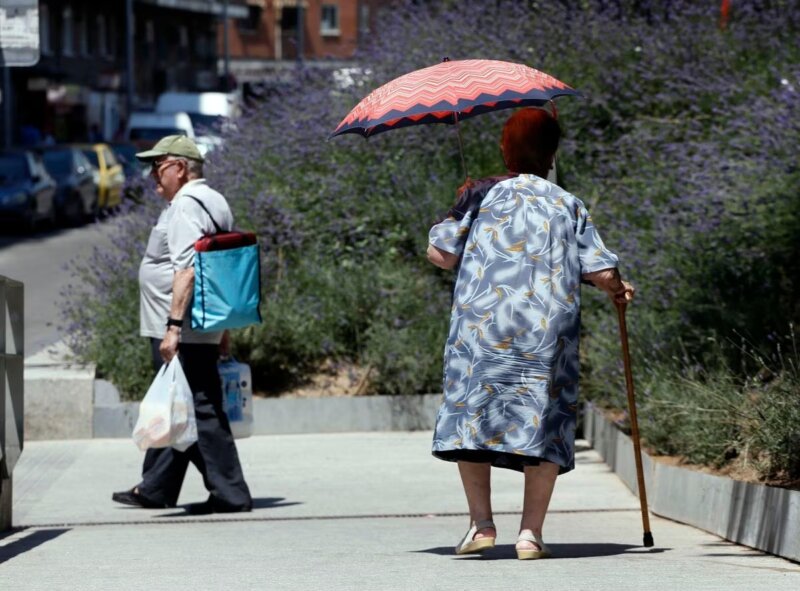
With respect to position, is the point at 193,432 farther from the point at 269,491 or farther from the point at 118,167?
the point at 118,167

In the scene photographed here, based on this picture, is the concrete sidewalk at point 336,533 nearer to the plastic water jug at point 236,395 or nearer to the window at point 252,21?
the plastic water jug at point 236,395

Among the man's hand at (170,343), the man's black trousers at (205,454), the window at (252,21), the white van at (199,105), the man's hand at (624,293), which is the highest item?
the window at (252,21)

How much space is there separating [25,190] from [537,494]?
25.5 metres

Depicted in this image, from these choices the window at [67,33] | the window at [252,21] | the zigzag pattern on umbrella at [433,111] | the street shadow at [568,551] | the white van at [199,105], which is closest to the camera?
the street shadow at [568,551]

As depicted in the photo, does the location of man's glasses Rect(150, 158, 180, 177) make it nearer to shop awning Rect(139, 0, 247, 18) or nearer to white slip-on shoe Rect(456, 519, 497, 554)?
white slip-on shoe Rect(456, 519, 497, 554)

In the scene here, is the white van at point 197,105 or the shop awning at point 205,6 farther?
the shop awning at point 205,6

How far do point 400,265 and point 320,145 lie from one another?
1655 millimetres

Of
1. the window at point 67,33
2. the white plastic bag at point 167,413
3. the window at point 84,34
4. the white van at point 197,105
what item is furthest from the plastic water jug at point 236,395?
the window at point 84,34

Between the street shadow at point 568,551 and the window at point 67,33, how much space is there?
52830 millimetres

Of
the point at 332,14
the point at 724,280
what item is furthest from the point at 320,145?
the point at 332,14

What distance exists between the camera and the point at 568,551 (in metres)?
6.34

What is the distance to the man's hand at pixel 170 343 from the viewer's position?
7.49 metres

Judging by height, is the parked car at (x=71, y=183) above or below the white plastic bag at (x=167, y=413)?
below

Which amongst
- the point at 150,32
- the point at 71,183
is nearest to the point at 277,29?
the point at 150,32
